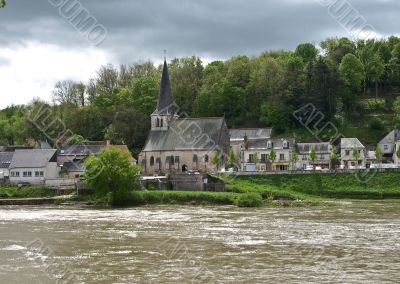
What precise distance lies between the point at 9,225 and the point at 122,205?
1982 centimetres

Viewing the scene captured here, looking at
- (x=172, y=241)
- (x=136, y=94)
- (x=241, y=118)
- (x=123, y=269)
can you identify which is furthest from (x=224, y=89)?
(x=123, y=269)

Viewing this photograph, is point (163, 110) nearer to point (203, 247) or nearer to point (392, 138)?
point (392, 138)

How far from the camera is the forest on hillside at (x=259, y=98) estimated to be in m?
95.6

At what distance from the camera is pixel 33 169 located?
76.1 m

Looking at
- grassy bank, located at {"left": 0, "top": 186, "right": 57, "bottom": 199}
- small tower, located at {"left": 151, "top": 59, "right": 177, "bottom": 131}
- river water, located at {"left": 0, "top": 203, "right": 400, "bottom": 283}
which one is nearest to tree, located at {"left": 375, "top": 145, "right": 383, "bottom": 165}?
river water, located at {"left": 0, "top": 203, "right": 400, "bottom": 283}

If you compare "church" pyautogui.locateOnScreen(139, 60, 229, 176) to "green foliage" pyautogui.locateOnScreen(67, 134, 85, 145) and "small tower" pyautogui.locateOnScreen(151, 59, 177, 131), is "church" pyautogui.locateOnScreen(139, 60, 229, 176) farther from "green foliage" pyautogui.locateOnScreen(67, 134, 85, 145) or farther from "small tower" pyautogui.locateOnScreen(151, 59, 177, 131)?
"green foliage" pyautogui.locateOnScreen(67, 134, 85, 145)

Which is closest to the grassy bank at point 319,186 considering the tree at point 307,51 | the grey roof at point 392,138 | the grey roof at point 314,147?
the grey roof at point 314,147

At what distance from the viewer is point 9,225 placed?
42344 millimetres

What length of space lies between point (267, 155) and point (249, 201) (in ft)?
81.1

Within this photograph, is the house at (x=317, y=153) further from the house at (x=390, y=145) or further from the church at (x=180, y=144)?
the church at (x=180, y=144)

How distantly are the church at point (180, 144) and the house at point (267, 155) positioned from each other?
3.06 m

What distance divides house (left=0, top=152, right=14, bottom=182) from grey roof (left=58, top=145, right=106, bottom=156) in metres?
6.39

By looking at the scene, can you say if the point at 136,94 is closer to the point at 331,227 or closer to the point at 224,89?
the point at 224,89

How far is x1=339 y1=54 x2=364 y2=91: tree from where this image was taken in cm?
10356
